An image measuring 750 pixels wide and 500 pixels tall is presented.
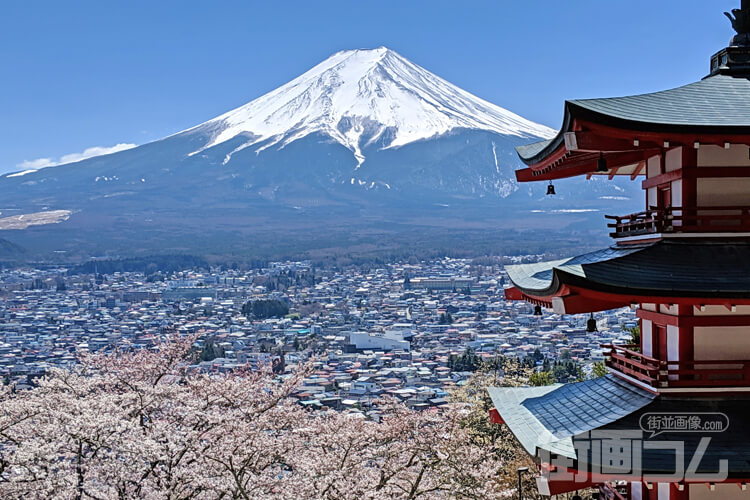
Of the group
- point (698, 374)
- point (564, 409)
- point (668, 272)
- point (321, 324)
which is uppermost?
point (668, 272)

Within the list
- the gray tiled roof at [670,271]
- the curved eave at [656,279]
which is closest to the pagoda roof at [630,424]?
the curved eave at [656,279]

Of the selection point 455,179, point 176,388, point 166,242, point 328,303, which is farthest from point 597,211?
point 176,388

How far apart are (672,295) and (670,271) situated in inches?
10.7

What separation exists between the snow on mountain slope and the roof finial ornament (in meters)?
148

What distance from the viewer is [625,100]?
6.75 m

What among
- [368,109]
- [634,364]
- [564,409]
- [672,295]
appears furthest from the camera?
A: [368,109]

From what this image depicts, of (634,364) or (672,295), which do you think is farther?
(634,364)

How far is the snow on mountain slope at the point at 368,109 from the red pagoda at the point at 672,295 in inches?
5851

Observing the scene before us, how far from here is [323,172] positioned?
14775 cm

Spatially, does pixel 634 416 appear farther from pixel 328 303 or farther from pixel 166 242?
pixel 166 242

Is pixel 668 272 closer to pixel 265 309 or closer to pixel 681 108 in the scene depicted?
pixel 681 108

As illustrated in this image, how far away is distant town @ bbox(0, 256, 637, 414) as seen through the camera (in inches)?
1371

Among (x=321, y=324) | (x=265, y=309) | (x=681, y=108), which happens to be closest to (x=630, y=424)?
(x=681, y=108)

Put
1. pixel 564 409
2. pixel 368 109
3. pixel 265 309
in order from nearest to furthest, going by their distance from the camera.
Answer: pixel 564 409 < pixel 265 309 < pixel 368 109
